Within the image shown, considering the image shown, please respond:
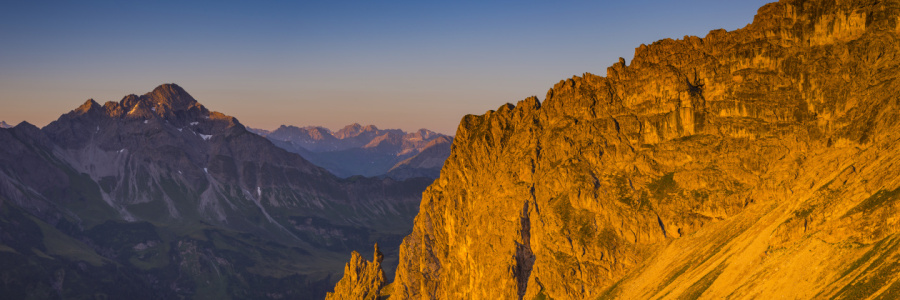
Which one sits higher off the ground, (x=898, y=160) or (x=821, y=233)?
(x=898, y=160)

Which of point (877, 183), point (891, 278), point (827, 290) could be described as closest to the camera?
point (891, 278)

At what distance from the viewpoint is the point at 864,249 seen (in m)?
187

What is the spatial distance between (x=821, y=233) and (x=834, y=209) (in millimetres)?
6271

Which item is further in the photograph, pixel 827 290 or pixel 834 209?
pixel 834 209


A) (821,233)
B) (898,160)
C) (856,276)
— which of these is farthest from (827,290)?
(898,160)

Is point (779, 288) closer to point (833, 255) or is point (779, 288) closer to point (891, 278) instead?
point (833, 255)

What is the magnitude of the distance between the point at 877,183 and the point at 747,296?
116ft

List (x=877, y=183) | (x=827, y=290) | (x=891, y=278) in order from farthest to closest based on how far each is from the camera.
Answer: (x=877, y=183) < (x=827, y=290) < (x=891, y=278)

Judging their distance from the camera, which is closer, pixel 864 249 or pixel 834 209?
pixel 864 249

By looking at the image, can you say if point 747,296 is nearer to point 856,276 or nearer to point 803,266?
point 803,266

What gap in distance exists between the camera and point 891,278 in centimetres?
17038

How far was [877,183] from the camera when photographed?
19662 centimetres

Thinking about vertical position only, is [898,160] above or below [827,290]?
above

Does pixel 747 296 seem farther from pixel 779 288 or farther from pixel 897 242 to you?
pixel 897 242
